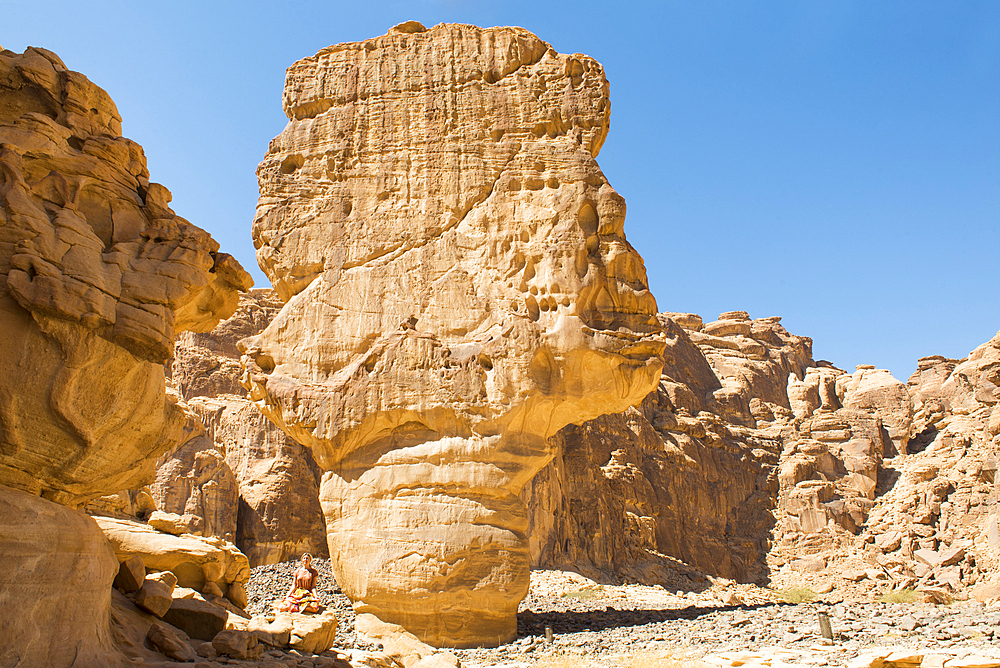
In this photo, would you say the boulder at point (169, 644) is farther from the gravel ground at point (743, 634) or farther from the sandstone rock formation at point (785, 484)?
the sandstone rock formation at point (785, 484)

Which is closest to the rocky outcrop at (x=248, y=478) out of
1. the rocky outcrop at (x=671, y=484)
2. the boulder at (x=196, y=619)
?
the rocky outcrop at (x=671, y=484)

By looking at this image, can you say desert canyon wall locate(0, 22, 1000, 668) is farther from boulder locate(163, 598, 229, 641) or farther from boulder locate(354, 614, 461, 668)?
boulder locate(354, 614, 461, 668)

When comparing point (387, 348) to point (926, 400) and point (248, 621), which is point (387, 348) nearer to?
point (248, 621)

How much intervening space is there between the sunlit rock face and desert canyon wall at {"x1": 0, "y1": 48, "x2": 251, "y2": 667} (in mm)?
4049

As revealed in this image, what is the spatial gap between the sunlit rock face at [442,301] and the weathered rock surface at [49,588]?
4.66 metres

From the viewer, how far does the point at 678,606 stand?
14562mm

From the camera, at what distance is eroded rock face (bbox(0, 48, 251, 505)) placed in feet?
15.8

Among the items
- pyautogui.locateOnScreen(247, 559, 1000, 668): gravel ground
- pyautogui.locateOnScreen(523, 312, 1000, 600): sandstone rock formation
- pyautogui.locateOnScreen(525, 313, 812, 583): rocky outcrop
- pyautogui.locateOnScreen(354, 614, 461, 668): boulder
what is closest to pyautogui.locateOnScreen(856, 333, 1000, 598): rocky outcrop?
pyautogui.locateOnScreen(523, 312, 1000, 600): sandstone rock formation

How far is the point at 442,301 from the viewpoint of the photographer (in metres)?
10.5

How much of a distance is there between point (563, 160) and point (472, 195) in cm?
151

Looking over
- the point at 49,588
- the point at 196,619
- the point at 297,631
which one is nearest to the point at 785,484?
the point at 297,631

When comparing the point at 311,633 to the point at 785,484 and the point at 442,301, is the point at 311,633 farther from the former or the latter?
the point at 785,484

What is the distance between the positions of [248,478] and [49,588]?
12584mm

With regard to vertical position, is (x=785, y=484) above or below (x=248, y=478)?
above
